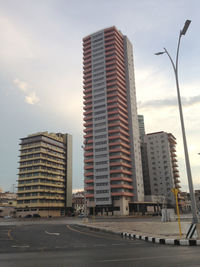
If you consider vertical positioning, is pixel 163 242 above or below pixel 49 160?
below

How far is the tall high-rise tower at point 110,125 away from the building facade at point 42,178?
2109 cm

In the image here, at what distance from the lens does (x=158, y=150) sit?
133500 millimetres

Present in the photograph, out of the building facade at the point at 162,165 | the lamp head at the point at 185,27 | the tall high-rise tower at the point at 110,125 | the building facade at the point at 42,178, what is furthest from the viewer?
the building facade at the point at 162,165

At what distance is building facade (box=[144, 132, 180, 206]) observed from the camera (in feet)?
415

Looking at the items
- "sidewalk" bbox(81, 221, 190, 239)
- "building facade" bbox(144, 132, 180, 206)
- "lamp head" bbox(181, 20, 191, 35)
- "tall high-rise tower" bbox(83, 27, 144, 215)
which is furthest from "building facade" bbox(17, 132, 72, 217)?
"lamp head" bbox(181, 20, 191, 35)

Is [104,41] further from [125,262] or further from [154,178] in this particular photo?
[125,262]

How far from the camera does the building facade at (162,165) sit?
12644 cm

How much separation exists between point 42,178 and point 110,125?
38803 millimetres

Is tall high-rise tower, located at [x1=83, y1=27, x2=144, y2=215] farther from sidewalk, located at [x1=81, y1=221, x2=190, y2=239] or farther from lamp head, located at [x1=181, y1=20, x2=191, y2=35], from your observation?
lamp head, located at [x1=181, y1=20, x2=191, y2=35]

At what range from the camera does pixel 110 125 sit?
105 metres

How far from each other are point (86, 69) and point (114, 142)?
3983 centimetres

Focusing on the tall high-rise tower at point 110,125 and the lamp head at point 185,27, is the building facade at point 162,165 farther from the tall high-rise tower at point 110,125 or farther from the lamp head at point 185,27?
the lamp head at point 185,27

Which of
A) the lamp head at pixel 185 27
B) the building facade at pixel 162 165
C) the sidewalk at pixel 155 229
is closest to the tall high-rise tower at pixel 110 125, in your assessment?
the building facade at pixel 162 165

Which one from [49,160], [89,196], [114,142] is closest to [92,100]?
[114,142]
